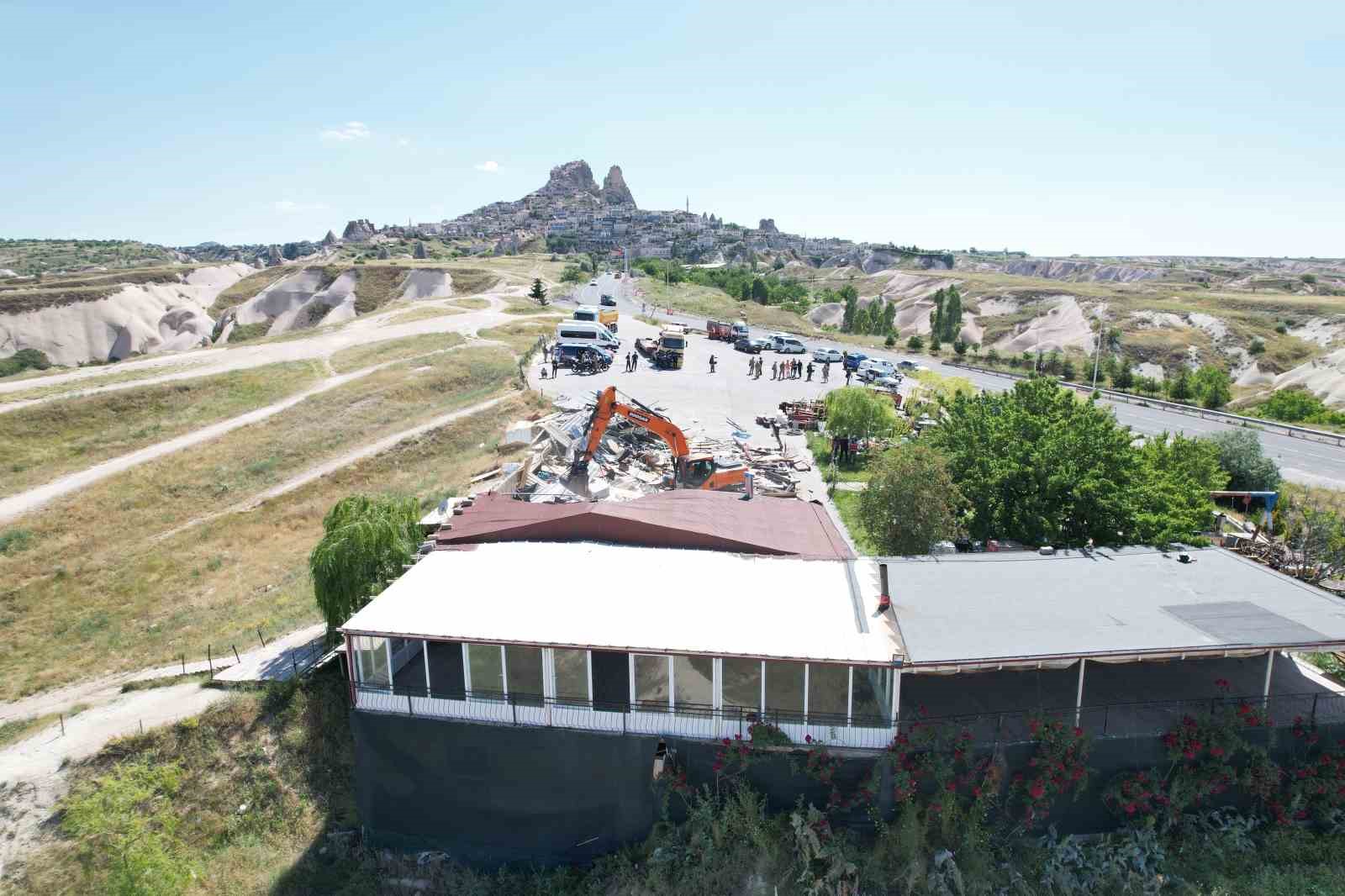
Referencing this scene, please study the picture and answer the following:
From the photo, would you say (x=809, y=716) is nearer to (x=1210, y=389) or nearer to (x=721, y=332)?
(x=721, y=332)

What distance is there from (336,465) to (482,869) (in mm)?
29348

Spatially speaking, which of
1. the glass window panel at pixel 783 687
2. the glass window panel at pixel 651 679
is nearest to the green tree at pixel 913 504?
the glass window panel at pixel 783 687

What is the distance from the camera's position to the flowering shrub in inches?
541

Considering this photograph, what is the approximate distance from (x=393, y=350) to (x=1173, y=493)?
5476 cm

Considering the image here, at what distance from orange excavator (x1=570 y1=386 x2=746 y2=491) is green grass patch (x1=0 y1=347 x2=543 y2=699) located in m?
7.60

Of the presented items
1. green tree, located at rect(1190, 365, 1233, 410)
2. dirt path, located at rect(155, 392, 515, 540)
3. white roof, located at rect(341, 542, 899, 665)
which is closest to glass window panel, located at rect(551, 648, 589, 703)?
white roof, located at rect(341, 542, 899, 665)

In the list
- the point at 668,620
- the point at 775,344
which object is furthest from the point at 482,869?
the point at 775,344

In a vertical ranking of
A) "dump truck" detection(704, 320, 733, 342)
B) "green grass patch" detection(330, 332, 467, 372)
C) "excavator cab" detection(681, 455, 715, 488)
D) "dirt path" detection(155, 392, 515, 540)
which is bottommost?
"dirt path" detection(155, 392, 515, 540)

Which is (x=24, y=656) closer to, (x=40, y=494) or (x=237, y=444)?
(x=40, y=494)

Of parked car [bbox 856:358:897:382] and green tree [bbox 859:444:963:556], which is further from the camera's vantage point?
parked car [bbox 856:358:897:382]

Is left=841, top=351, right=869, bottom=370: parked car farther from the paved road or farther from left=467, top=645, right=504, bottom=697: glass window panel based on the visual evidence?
left=467, top=645, right=504, bottom=697: glass window panel

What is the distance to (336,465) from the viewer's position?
1583 inches

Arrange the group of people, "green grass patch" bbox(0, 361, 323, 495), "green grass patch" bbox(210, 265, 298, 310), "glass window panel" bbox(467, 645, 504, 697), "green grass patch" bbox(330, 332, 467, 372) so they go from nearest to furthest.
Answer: "glass window panel" bbox(467, 645, 504, 697), "green grass patch" bbox(0, 361, 323, 495), the group of people, "green grass patch" bbox(330, 332, 467, 372), "green grass patch" bbox(210, 265, 298, 310)

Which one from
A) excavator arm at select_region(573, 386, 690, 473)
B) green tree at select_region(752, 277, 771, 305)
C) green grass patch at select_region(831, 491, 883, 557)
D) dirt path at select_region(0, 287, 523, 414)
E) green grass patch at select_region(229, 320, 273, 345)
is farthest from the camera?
green tree at select_region(752, 277, 771, 305)
